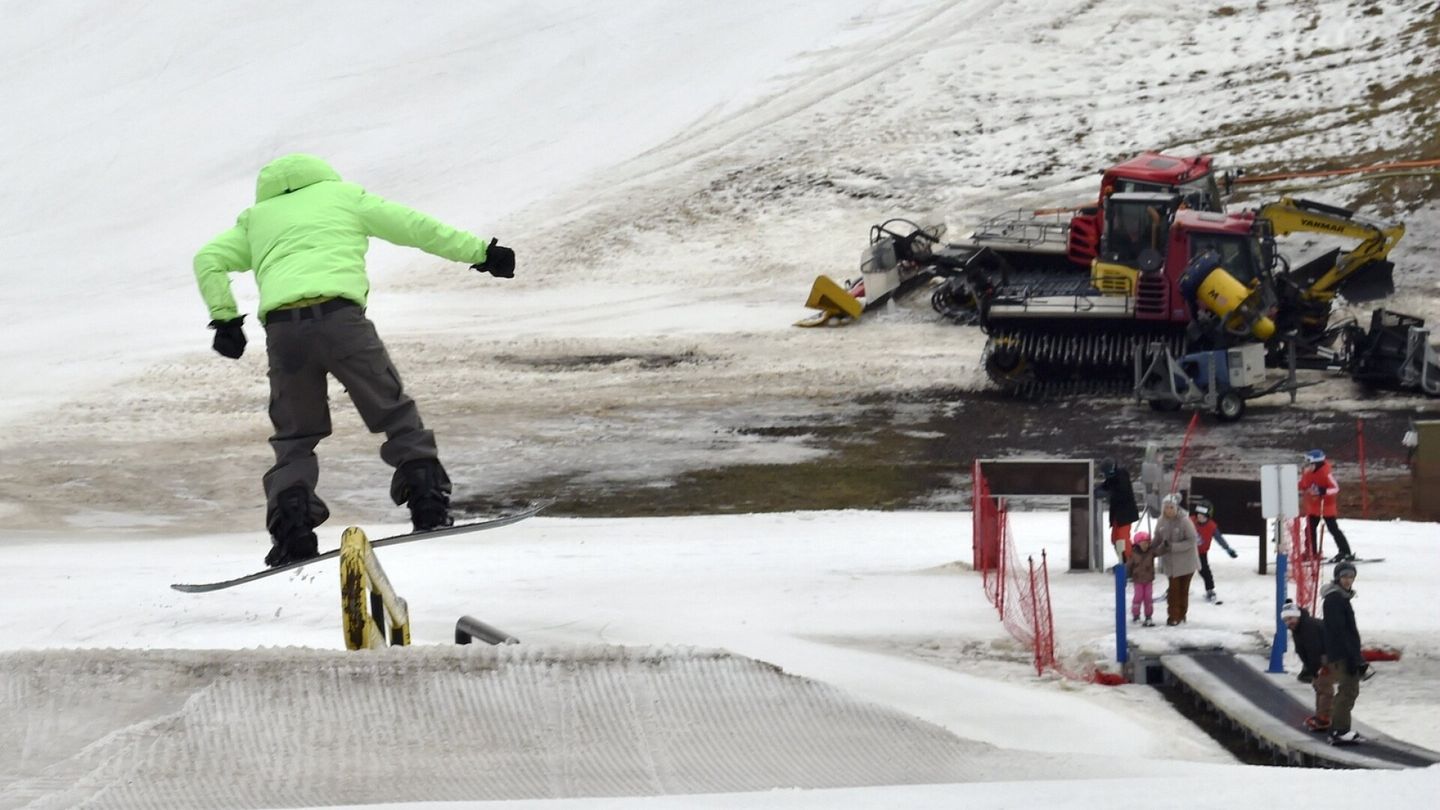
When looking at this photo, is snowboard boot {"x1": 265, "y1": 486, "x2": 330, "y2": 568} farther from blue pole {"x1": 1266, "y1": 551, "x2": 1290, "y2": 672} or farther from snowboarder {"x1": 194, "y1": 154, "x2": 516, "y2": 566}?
blue pole {"x1": 1266, "y1": 551, "x2": 1290, "y2": 672}

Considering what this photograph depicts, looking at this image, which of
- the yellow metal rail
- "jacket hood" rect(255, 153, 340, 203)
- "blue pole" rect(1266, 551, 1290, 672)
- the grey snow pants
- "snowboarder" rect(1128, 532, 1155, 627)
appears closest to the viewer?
the yellow metal rail

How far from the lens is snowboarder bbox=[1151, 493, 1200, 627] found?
404 inches

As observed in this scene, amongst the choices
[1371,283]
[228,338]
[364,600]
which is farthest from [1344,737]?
[1371,283]

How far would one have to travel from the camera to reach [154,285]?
29.0 m

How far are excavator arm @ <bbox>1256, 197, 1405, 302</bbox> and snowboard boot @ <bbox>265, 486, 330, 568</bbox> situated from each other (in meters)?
15.4

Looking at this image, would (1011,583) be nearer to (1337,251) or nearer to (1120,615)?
(1120,615)

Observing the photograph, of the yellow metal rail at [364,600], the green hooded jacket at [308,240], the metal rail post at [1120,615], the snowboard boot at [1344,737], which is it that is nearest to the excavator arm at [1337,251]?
the metal rail post at [1120,615]

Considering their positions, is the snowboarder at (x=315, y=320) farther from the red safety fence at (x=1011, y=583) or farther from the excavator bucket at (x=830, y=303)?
the excavator bucket at (x=830, y=303)

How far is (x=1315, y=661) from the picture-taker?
8.02 meters

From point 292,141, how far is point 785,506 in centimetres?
2187

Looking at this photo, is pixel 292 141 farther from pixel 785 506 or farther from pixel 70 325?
pixel 785 506

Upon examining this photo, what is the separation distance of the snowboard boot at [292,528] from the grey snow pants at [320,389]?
28 millimetres

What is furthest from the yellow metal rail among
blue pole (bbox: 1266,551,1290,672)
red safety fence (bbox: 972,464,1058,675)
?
blue pole (bbox: 1266,551,1290,672)

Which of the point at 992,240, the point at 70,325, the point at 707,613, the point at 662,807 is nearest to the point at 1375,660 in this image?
the point at 707,613
